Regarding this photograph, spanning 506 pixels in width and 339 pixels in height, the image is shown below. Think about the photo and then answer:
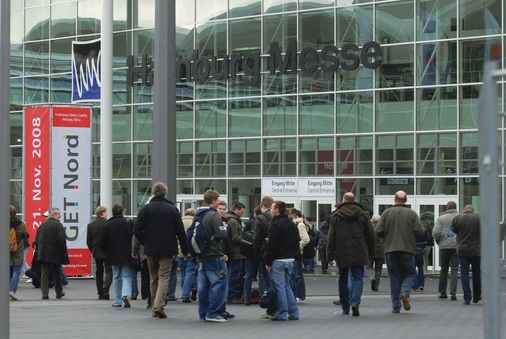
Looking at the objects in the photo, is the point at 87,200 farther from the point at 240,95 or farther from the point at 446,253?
the point at 240,95

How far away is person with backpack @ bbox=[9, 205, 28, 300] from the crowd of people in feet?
0.08

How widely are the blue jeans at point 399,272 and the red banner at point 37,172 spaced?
11879mm

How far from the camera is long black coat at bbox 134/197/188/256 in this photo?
1584 cm

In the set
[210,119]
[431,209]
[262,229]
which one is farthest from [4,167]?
[210,119]

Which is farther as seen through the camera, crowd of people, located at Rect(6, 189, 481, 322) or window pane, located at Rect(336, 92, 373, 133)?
window pane, located at Rect(336, 92, 373, 133)

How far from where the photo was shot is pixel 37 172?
88.2ft

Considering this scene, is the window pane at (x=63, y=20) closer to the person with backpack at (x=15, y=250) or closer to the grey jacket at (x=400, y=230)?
the person with backpack at (x=15, y=250)

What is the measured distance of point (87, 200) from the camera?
26922mm

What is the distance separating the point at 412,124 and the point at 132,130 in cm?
1154

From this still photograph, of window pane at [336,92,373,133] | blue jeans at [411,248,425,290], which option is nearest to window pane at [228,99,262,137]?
window pane at [336,92,373,133]

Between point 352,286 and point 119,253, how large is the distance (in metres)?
4.23

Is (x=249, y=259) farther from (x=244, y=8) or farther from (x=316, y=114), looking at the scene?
(x=244, y=8)

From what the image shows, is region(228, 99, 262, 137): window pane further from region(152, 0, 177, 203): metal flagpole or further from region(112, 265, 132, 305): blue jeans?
region(152, 0, 177, 203): metal flagpole

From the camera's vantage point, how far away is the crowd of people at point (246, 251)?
15.6 metres
